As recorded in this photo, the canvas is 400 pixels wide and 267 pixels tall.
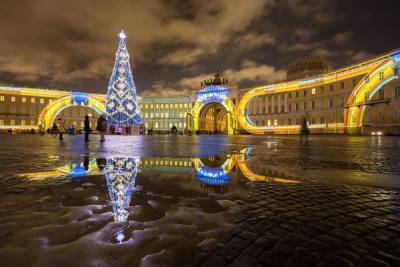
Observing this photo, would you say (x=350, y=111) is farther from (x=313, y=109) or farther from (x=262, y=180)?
(x=262, y=180)

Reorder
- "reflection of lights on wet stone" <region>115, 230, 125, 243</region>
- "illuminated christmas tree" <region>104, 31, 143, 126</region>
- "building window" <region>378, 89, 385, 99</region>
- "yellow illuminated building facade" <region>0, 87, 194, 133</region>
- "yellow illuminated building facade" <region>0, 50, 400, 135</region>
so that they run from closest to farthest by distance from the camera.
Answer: "reflection of lights on wet stone" <region>115, 230, 125, 243</region>, "yellow illuminated building facade" <region>0, 50, 400, 135</region>, "illuminated christmas tree" <region>104, 31, 143, 126</region>, "building window" <region>378, 89, 385, 99</region>, "yellow illuminated building facade" <region>0, 87, 194, 133</region>

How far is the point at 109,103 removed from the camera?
3262 cm

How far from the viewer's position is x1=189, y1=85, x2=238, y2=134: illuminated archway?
5006 centimetres

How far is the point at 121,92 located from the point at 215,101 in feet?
89.3

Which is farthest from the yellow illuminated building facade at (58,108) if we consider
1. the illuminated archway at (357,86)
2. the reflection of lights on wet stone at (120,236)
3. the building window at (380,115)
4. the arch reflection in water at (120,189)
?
the reflection of lights on wet stone at (120,236)

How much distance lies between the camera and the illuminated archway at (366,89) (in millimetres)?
28094

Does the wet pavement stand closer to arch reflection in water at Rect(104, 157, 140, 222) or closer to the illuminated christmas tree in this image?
arch reflection in water at Rect(104, 157, 140, 222)

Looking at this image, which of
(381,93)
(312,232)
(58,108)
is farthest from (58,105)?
(381,93)

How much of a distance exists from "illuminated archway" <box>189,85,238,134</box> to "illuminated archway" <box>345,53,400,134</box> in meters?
21.6

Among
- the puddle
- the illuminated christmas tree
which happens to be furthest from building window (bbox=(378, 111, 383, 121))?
the puddle

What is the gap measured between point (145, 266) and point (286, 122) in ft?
171

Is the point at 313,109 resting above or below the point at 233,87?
below

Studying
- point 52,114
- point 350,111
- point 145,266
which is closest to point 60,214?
point 145,266

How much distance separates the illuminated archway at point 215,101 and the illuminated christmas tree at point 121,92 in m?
23.3
